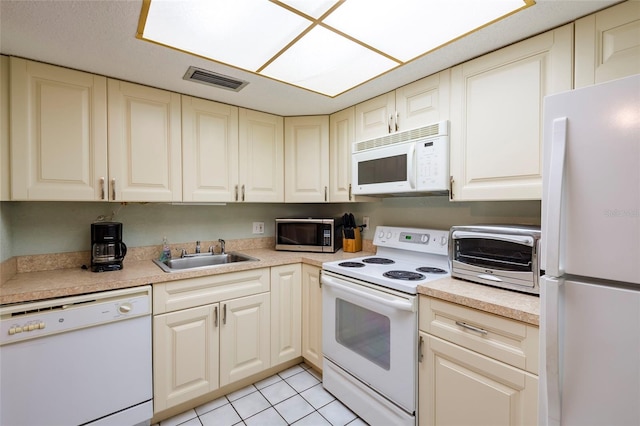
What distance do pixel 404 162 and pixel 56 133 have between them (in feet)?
6.66

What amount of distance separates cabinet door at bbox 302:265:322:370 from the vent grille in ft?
3.18

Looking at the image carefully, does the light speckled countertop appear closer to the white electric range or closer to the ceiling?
the white electric range

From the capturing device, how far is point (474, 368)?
1277mm

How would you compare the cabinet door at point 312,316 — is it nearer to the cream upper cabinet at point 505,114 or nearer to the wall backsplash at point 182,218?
the wall backsplash at point 182,218

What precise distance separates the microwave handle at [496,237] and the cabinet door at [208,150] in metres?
1.62

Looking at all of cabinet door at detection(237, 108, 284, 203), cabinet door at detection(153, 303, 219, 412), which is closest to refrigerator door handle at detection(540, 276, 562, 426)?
cabinet door at detection(153, 303, 219, 412)

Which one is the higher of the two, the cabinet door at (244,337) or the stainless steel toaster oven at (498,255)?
the stainless steel toaster oven at (498,255)

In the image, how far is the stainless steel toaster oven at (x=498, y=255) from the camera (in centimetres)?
129

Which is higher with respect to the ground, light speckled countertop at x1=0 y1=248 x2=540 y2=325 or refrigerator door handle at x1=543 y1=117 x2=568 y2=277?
refrigerator door handle at x1=543 y1=117 x2=568 y2=277

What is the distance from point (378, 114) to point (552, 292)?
1546 millimetres

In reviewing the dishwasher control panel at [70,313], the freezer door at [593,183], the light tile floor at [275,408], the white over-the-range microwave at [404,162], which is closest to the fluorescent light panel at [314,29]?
the white over-the-range microwave at [404,162]

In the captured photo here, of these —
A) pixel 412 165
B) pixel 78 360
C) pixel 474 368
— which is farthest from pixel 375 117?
pixel 78 360

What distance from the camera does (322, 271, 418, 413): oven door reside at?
1.48 meters

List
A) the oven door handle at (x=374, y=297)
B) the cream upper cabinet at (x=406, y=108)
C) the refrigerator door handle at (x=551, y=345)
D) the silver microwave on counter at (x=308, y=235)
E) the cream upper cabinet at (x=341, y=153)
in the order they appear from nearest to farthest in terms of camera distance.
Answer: the refrigerator door handle at (x=551, y=345) → the oven door handle at (x=374, y=297) → the cream upper cabinet at (x=406, y=108) → the cream upper cabinet at (x=341, y=153) → the silver microwave on counter at (x=308, y=235)
